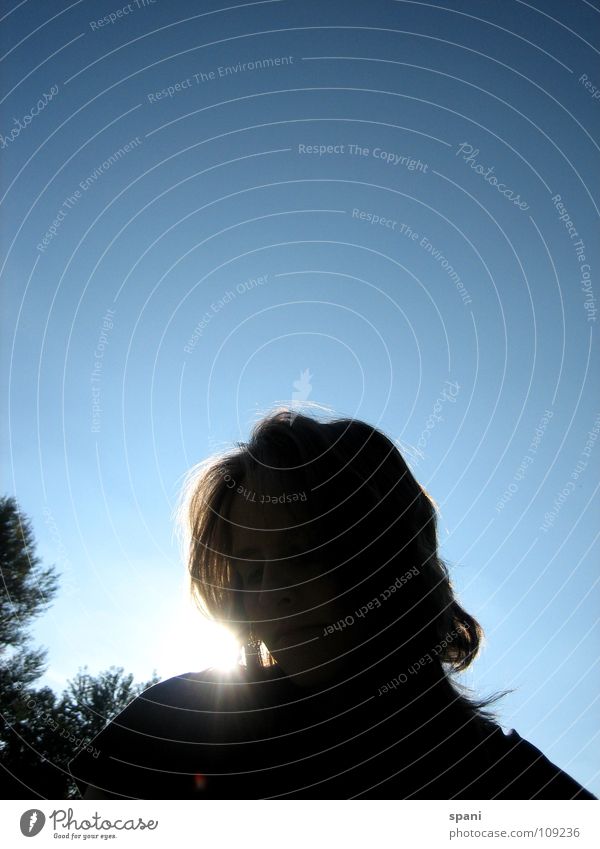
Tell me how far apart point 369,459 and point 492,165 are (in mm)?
829

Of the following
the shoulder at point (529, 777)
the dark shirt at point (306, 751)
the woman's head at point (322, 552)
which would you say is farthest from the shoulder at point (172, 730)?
the shoulder at point (529, 777)

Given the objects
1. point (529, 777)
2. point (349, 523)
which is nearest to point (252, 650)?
point (349, 523)

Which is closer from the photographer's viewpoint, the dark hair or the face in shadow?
the face in shadow

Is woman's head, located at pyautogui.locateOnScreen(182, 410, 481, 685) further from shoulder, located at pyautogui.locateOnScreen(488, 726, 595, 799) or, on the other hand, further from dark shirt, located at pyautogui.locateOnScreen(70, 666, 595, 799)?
shoulder, located at pyautogui.locateOnScreen(488, 726, 595, 799)

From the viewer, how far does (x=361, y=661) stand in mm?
1152

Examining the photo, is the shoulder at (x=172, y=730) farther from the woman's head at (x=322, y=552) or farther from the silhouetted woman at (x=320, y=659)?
the woman's head at (x=322, y=552)

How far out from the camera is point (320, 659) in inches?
44.0

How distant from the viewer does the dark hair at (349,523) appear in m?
1.22

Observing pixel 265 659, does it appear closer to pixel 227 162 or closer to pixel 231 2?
pixel 227 162

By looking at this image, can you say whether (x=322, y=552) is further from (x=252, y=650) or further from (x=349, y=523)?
(x=252, y=650)

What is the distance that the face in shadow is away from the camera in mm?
1110

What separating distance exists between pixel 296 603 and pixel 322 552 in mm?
117

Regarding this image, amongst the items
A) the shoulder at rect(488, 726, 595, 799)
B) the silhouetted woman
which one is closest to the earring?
the silhouetted woman
